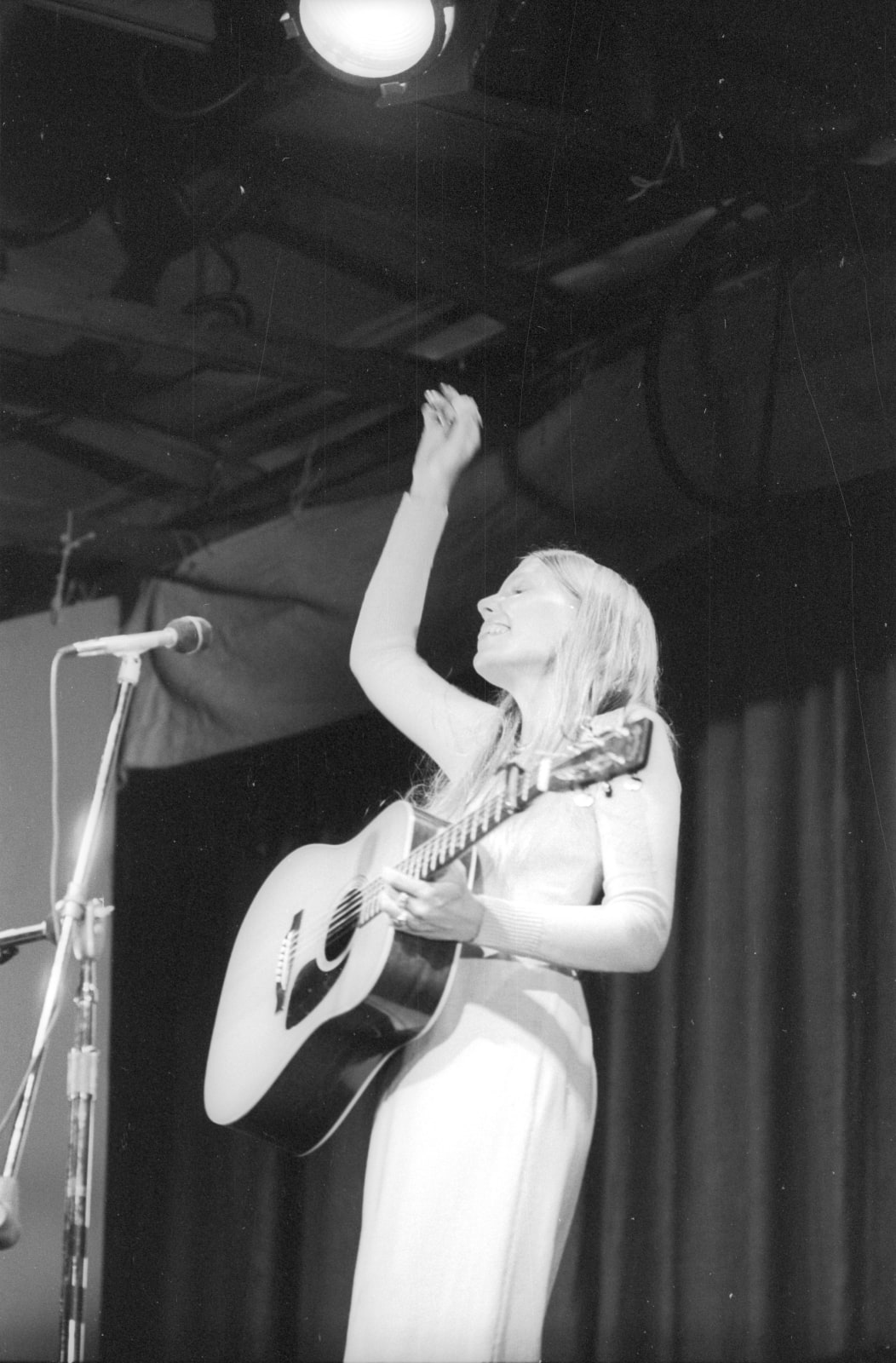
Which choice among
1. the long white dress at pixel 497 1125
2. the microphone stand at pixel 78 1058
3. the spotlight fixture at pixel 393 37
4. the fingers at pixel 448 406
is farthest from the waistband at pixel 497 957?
the spotlight fixture at pixel 393 37

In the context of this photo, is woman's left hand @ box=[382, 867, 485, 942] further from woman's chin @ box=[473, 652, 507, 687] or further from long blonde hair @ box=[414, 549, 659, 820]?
woman's chin @ box=[473, 652, 507, 687]

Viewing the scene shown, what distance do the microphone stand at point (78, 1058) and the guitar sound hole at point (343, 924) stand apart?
34 centimetres

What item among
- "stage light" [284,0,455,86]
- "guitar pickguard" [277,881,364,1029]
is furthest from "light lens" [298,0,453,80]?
"guitar pickguard" [277,881,364,1029]

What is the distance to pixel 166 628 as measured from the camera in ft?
7.52

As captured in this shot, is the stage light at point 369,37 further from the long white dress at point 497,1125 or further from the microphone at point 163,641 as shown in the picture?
the long white dress at point 497,1125

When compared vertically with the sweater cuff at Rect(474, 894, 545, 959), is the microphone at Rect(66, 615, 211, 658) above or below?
above

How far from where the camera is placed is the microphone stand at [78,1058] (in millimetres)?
2016

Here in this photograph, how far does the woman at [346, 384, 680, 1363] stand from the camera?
1838mm

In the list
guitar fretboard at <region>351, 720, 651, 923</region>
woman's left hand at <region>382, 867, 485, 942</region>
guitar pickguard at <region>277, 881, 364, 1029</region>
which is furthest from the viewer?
guitar pickguard at <region>277, 881, 364, 1029</region>

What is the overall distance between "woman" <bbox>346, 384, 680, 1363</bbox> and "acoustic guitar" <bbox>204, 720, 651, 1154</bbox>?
53 millimetres

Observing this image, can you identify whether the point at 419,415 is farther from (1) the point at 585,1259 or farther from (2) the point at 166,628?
(1) the point at 585,1259

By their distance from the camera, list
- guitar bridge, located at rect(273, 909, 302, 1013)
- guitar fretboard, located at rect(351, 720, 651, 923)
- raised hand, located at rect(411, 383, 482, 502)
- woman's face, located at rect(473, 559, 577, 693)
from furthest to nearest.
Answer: raised hand, located at rect(411, 383, 482, 502) < woman's face, located at rect(473, 559, 577, 693) < guitar bridge, located at rect(273, 909, 302, 1013) < guitar fretboard, located at rect(351, 720, 651, 923)

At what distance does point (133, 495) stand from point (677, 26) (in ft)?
3.50

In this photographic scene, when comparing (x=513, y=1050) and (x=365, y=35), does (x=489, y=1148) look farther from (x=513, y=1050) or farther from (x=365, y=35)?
(x=365, y=35)
